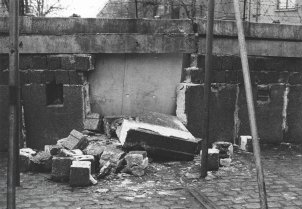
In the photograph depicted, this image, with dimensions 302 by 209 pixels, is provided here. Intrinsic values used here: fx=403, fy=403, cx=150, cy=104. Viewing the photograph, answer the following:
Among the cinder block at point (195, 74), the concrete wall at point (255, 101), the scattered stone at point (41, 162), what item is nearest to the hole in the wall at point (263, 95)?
the concrete wall at point (255, 101)

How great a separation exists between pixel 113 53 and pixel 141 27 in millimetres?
758

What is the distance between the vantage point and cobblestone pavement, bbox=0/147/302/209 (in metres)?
5.35

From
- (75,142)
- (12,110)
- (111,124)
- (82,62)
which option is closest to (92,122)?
(111,124)

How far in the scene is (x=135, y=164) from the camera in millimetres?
6434

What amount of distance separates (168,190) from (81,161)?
4.56 feet

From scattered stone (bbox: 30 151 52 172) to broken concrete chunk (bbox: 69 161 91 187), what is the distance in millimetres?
784

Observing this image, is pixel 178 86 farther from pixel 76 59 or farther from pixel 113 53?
pixel 76 59

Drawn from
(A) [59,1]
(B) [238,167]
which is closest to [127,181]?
(B) [238,167]

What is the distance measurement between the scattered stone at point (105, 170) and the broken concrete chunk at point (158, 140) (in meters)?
0.62

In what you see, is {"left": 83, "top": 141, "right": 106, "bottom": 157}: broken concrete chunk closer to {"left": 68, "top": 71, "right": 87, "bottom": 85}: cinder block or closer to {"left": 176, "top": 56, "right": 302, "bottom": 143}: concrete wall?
{"left": 68, "top": 71, "right": 87, "bottom": 85}: cinder block

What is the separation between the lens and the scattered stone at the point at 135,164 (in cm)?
641

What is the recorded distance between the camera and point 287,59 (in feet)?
28.5

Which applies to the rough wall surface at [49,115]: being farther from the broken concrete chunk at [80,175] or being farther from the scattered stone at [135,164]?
the broken concrete chunk at [80,175]

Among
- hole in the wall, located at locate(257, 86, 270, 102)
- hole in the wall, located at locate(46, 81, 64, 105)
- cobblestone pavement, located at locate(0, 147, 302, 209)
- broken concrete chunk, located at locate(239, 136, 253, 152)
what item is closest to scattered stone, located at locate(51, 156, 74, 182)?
cobblestone pavement, located at locate(0, 147, 302, 209)
